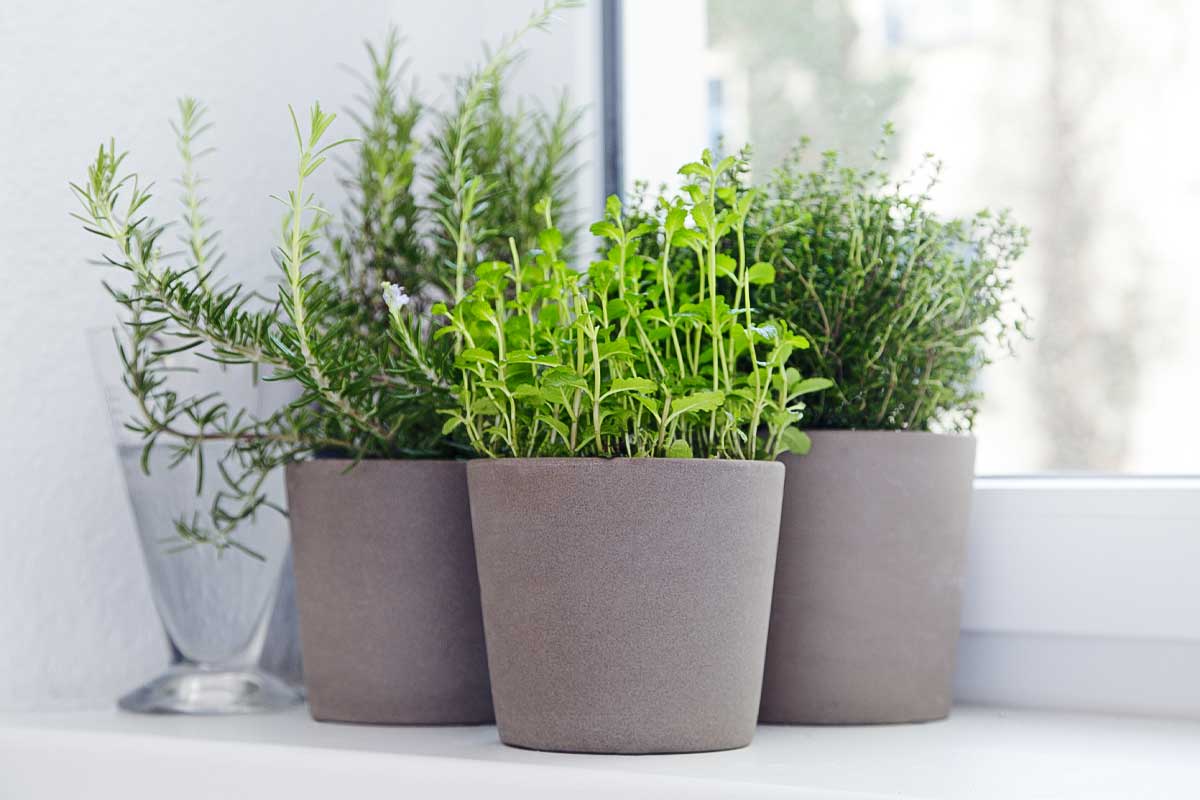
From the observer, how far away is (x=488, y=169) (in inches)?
30.3

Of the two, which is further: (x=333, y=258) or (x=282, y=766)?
(x=333, y=258)

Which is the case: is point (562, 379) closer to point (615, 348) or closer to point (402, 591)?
point (615, 348)

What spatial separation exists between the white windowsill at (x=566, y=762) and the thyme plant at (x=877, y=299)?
0.18 m

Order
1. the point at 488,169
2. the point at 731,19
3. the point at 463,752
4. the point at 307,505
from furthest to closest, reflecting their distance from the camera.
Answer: the point at 731,19 < the point at 488,169 < the point at 307,505 < the point at 463,752

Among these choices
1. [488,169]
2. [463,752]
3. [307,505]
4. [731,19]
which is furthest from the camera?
[731,19]

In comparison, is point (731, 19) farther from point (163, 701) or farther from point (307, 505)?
point (163, 701)

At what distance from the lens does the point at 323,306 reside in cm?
61

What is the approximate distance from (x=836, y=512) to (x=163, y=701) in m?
0.40

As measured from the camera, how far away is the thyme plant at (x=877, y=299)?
0.64 metres

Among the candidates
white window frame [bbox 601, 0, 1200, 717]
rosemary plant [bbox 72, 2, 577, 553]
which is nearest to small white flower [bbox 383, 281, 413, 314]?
rosemary plant [bbox 72, 2, 577, 553]

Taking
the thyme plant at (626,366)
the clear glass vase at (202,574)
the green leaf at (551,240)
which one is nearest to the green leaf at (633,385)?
the thyme plant at (626,366)

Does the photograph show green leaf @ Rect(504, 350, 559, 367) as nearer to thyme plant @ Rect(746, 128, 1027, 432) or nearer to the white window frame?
thyme plant @ Rect(746, 128, 1027, 432)

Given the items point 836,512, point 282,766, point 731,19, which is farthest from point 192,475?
point 731,19

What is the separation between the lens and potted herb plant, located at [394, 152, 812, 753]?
53cm
